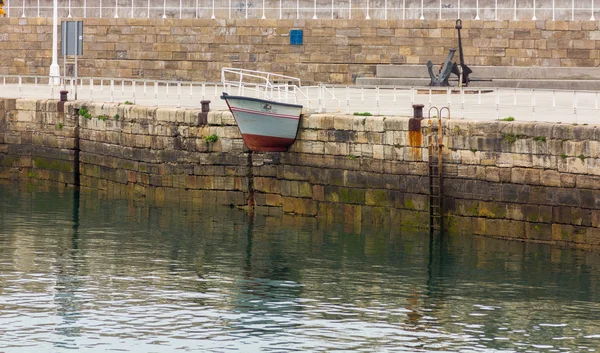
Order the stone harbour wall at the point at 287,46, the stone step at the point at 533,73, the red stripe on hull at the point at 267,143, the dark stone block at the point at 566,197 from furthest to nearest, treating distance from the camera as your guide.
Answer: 1. the stone harbour wall at the point at 287,46
2. the stone step at the point at 533,73
3. the red stripe on hull at the point at 267,143
4. the dark stone block at the point at 566,197

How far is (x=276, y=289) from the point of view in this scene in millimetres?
25000

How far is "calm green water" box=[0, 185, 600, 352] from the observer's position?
2117 centimetres

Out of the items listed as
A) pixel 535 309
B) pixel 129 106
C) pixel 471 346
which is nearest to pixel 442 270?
pixel 535 309

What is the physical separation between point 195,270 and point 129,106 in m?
11.5

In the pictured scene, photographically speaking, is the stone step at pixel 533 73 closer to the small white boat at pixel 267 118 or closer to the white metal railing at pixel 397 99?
the white metal railing at pixel 397 99

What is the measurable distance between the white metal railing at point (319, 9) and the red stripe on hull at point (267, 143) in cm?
1332

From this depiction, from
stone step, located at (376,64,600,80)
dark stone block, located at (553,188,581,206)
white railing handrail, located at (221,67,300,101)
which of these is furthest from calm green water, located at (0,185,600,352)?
stone step, located at (376,64,600,80)

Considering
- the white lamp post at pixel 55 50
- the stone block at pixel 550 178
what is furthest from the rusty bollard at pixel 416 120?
the white lamp post at pixel 55 50

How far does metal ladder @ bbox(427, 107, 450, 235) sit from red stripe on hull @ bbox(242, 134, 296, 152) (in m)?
4.18

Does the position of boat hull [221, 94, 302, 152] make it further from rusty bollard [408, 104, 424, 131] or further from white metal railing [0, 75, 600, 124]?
rusty bollard [408, 104, 424, 131]

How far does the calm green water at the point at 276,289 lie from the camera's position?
834 inches

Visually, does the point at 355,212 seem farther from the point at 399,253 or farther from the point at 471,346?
the point at 471,346

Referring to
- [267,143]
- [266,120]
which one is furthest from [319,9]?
[266,120]

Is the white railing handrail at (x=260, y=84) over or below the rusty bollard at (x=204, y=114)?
over
